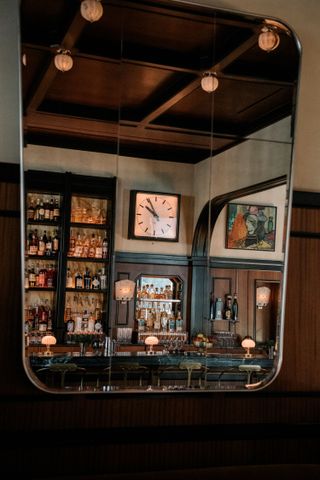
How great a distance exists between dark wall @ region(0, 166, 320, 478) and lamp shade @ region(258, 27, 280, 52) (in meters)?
0.91

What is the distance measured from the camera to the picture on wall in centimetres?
311

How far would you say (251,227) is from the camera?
315 centimetres

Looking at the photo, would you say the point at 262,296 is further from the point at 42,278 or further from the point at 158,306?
the point at 42,278

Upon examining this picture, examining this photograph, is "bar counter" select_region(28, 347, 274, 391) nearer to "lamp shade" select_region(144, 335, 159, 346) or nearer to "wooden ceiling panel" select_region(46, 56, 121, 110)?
"lamp shade" select_region(144, 335, 159, 346)

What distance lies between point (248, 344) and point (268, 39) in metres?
1.67

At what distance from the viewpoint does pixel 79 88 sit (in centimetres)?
284

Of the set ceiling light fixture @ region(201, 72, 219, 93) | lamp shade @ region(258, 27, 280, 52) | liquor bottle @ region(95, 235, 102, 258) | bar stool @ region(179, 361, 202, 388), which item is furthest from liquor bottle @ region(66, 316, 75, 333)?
lamp shade @ region(258, 27, 280, 52)

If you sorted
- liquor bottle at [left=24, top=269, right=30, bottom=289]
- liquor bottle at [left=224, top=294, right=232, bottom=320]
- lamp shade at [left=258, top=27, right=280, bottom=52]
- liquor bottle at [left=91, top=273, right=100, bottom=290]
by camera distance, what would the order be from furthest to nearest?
lamp shade at [left=258, top=27, right=280, bottom=52]
liquor bottle at [left=224, top=294, right=232, bottom=320]
liquor bottle at [left=91, top=273, right=100, bottom=290]
liquor bottle at [left=24, top=269, right=30, bottom=289]

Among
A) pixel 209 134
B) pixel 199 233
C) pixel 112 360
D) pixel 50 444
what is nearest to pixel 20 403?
pixel 50 444

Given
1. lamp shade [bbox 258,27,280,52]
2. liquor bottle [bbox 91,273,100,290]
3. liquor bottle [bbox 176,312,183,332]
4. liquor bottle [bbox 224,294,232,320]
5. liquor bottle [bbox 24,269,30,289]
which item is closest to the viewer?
liquor bottle [bbox 24,269,30,289]

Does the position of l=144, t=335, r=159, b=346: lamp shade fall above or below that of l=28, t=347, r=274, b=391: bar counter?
above

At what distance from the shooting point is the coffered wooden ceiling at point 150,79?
279 centimetres

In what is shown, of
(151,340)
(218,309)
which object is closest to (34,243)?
(151,340)

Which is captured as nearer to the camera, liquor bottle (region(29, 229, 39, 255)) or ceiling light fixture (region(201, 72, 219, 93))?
liquor bottle (region(29, 229, 39, 255))
